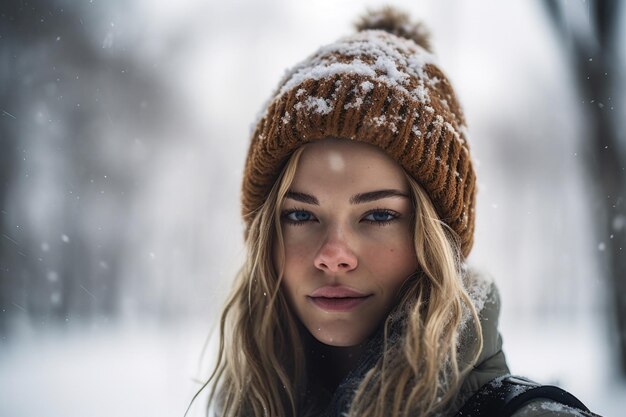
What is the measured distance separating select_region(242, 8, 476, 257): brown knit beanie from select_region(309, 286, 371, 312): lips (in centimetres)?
38

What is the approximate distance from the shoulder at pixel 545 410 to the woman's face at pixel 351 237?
51 cm

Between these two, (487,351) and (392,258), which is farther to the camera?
(392,258)

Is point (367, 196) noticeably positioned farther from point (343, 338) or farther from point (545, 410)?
point (545, 410)

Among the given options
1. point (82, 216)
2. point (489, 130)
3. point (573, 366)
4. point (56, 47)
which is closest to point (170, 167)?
point (82, 216)

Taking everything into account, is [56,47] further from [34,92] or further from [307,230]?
[307,230]

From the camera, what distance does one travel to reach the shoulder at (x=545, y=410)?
1.05 meters

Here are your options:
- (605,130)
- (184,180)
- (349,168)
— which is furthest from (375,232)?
(184,180)

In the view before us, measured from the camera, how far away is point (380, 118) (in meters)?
1.46

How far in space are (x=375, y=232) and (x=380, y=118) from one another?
34cm

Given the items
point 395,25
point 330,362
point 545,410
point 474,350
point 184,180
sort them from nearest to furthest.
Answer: point 545,410, point 474,350, point 330,362, point 395,25, point 184,180

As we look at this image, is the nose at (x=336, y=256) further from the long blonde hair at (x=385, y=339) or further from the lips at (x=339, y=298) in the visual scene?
the long blonde hair at (x=385, y=339)

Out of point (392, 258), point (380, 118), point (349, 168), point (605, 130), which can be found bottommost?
point (392, 258)

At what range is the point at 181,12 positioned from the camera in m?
6.73

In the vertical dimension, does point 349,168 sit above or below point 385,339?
above
